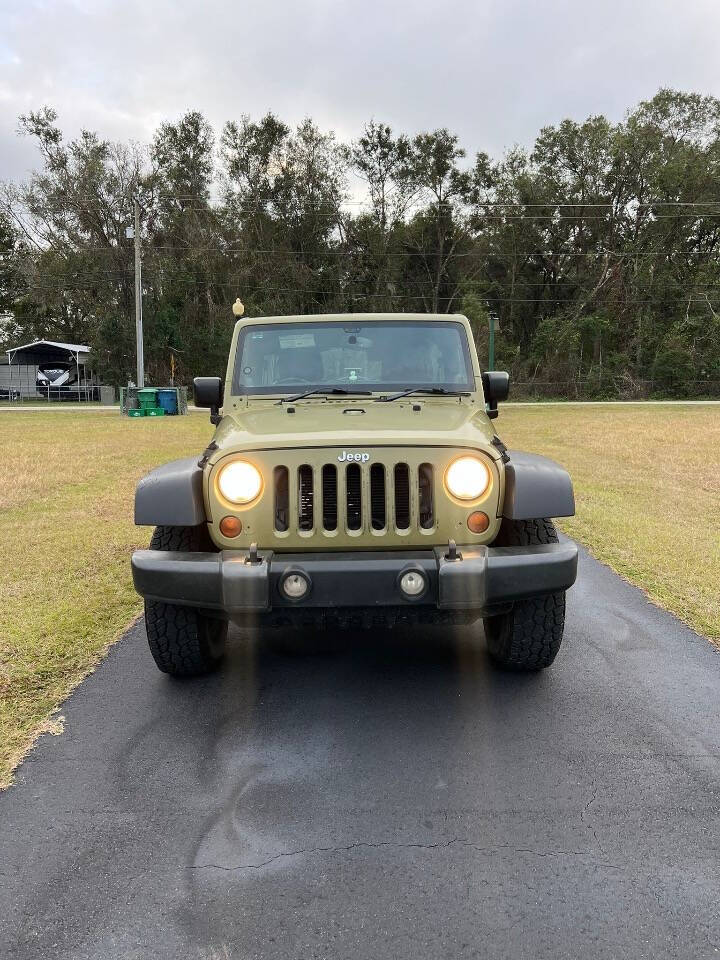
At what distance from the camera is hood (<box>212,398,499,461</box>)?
3.04 meters

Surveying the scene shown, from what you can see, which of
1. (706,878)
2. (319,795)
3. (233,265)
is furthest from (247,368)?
(233,265)

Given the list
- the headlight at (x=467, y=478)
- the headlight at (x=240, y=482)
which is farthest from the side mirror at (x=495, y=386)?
the headlight at (x=240, y=482)

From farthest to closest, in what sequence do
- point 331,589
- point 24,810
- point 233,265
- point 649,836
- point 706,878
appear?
point 233,265 → point 331,589 → point 24,810 → point 649,836 → point 706,878

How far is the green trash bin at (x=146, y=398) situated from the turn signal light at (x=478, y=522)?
23.3 metres

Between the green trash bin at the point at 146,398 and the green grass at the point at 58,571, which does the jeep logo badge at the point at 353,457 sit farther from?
the green trash bin at the point at 146,398

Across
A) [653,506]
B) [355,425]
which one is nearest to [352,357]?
[355,425]

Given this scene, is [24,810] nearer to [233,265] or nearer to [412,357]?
[412,357]

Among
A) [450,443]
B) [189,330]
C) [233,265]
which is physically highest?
[233,265]

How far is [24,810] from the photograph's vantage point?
2453 mm

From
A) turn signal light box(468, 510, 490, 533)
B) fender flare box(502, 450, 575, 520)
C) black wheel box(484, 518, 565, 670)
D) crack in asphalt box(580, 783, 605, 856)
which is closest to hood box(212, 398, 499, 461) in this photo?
fender flare box(502, 450, 575, 520)

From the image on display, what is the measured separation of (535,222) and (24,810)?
153 ft

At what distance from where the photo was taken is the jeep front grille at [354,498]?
9.83 ft

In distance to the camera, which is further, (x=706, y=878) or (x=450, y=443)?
(x=450, y=443)

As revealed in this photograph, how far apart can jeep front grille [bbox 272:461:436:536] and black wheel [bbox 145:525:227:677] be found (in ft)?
1.65
